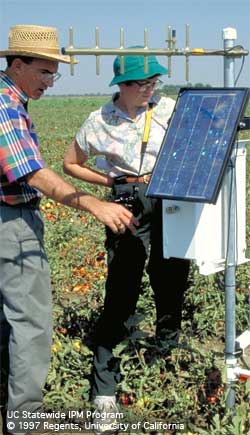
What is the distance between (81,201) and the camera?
280 centimetres

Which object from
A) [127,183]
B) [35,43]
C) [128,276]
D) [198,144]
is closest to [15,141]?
[35,43]

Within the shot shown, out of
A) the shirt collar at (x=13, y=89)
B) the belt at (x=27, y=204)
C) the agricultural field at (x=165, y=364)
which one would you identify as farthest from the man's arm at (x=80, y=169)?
the agricultural field at (x=165, y=364)

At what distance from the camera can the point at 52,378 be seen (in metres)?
3.63

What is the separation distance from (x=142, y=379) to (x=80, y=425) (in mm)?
378

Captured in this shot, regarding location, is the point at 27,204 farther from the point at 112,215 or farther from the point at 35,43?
the point at 35,43

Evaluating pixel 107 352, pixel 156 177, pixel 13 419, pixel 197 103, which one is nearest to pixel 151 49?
pixel 197 103

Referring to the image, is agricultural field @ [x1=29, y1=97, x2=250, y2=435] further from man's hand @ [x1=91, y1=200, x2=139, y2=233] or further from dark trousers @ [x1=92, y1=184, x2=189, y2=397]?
man's hand @ [x1=91, y1=200, x2=139, y2=233]

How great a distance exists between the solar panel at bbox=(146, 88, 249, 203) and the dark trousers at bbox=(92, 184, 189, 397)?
604mm

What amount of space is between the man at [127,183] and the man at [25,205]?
1.04 ft

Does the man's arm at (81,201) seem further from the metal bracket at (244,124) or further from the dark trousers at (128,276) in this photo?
the metal bracket at (244,124)

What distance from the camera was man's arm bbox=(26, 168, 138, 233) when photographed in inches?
106

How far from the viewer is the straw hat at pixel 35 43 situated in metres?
2.97

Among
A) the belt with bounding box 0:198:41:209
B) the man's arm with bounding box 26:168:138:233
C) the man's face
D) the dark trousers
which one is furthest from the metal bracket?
the belt with bounding box 0:198:41:209

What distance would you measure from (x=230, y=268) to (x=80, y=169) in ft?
3.50
